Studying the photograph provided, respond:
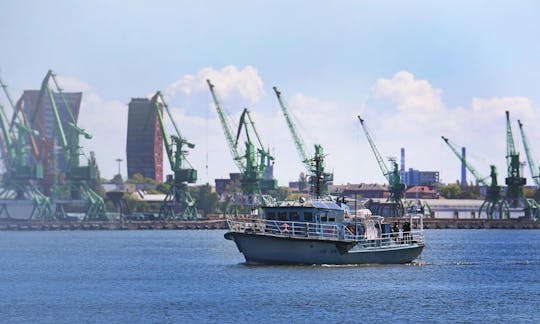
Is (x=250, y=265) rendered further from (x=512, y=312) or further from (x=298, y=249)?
(x=512, y=312)

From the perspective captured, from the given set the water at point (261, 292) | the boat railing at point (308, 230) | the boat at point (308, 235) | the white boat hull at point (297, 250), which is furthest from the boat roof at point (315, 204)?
the water at point (261, 292)

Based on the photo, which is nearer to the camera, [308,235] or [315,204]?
[308,235]

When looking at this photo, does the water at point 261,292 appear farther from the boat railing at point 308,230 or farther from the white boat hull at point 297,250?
the boat railing at point 308,230

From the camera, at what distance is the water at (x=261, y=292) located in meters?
73.0

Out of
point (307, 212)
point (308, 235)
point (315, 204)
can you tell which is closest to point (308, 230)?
point (308, 235)

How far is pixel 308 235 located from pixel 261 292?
13.9 m

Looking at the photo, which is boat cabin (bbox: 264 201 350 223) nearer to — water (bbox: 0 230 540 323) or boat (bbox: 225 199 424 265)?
boat (bbox: 225 199 424 265)

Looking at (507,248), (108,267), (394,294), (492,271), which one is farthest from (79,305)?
(507,248)

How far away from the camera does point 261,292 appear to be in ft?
272

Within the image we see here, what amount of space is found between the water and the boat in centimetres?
103

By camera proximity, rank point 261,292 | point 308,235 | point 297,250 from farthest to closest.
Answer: point 297,250 < point 308,235 < point 261,292

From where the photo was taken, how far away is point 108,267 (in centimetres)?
11206

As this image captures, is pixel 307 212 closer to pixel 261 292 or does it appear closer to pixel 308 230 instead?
pixel 308 230

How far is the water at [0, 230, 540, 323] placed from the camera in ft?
240
